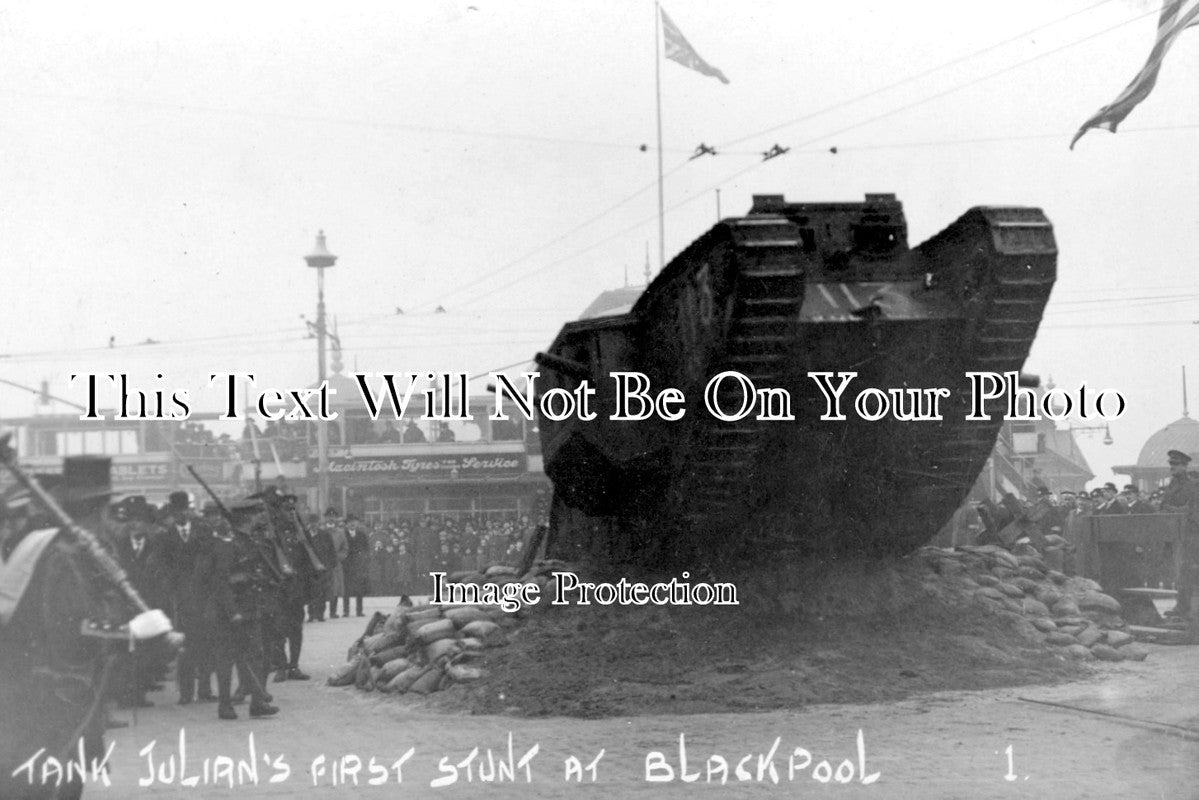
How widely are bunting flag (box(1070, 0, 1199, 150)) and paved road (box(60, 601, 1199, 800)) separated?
13.6 feet

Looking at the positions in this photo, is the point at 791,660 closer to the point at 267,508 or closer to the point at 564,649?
the point at 564,649

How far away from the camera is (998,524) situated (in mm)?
17016

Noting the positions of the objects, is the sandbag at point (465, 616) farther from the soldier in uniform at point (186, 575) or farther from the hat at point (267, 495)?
the soldier in uniform at point (186, 575)

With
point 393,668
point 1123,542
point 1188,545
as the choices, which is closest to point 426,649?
point 393,668

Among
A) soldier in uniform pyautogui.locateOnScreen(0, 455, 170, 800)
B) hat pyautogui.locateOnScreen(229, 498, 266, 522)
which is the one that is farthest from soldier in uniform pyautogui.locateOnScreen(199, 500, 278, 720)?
soldier in uniform pyautogui.locateOnScreen(0, 455, 170, 800)

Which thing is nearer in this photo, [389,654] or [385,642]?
[389,654]

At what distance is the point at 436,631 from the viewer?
1198 centimetres

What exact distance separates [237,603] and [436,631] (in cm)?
180

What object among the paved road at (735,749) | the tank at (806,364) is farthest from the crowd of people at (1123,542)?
the tank at (806,364)

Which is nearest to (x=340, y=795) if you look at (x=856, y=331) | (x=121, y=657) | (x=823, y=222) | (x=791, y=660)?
(x=121, y=657)

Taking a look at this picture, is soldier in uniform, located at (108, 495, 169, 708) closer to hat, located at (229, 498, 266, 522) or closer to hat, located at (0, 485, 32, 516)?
hat, located at (229, 498, 266, 522)

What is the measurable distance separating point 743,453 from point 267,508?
13.1 feet

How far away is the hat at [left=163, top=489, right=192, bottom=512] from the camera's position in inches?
468

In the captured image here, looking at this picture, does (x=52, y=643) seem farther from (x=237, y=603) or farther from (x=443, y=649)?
(x=443, y=649)
